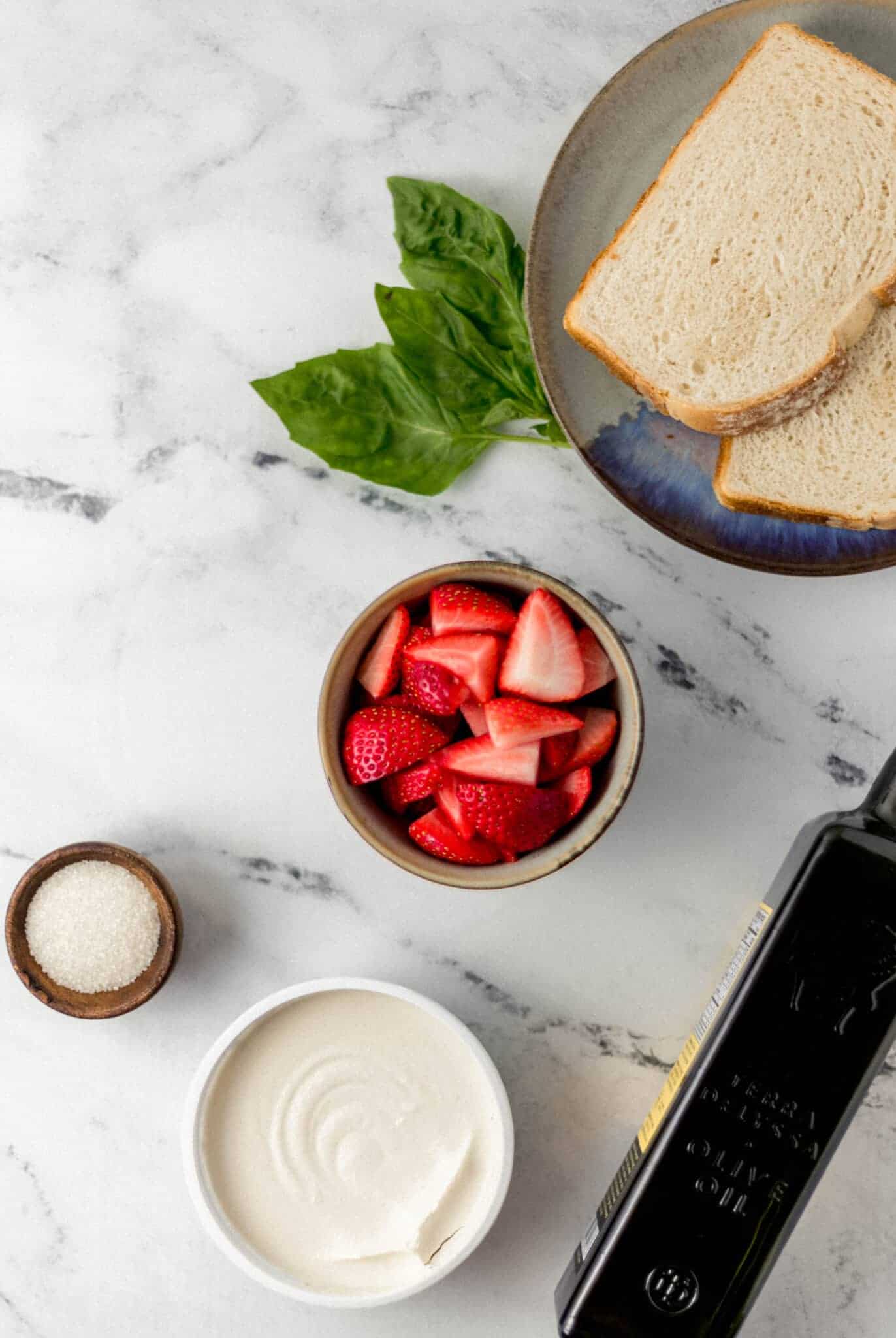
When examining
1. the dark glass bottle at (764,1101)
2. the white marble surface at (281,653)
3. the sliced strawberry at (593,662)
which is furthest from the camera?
the white marble surface at (281,653)

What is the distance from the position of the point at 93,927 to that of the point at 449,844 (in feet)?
1.24

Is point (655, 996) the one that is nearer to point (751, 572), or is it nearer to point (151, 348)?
point (751, 572)

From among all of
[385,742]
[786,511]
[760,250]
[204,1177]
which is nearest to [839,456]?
[786,511]

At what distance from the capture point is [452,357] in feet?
3.90

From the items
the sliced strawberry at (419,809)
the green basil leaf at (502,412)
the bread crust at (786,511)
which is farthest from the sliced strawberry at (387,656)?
the bread crust at (786,511)

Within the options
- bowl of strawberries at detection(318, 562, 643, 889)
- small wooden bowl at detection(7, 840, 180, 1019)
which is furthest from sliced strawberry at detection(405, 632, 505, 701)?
small wooden bowl at detection(7, 840, 180, 1019)

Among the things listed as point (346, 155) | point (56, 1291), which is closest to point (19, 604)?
point (346, 155)

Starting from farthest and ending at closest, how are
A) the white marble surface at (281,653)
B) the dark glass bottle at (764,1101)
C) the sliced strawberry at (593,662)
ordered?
the white marble surface at (281,653)
the sliced strawberry at (593,662)
the dark glass bottle at (764,1101)

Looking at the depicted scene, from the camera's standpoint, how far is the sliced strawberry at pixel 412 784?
3.60ft

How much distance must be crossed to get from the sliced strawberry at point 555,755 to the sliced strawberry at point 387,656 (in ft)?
0.51


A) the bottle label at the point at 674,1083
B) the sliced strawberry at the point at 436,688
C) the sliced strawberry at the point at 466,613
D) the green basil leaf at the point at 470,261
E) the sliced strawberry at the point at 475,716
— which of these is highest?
the green basil leaf at the point at 470,261

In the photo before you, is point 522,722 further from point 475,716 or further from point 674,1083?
point 674,1083

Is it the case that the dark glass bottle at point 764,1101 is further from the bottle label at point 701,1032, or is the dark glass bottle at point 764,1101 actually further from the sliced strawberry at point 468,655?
the sliced strawberry at point 468,655

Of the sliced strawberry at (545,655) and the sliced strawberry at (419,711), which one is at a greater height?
the sliced strawberry at (545,655)
